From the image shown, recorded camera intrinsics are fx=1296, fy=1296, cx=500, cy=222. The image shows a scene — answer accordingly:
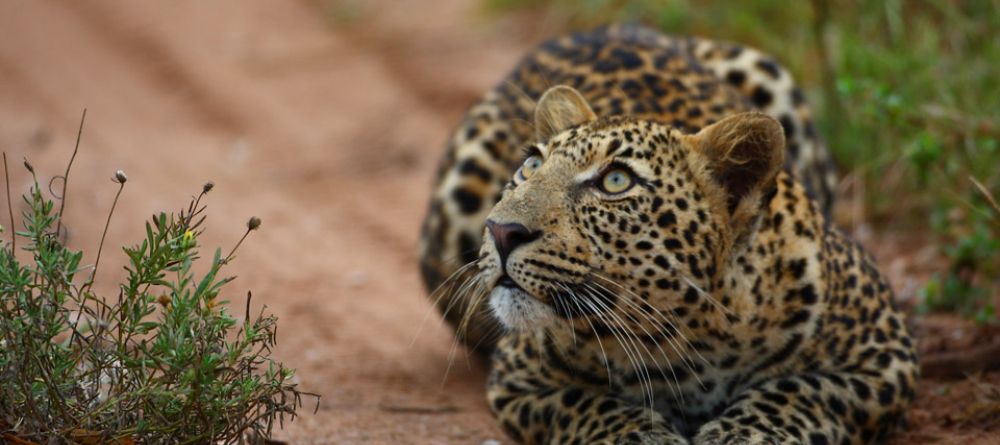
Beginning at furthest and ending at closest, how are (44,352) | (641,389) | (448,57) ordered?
(448,57) → (641,389) → (44,352)

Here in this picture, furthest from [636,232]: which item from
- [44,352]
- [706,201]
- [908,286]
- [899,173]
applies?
[899,173]

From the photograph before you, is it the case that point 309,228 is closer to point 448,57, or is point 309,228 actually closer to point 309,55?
point 448,57

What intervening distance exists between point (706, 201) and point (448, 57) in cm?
877

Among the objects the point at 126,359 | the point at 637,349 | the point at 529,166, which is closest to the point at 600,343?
the point at 637,349

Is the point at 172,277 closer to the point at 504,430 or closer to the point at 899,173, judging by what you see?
the point at 504,430

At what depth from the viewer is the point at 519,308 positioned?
190 inches

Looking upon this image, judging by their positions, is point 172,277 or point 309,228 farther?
point 309,228

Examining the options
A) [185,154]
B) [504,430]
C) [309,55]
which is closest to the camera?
[504,430]

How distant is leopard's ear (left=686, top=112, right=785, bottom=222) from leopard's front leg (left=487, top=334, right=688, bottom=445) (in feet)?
2.99

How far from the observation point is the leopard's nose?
4.71 metres

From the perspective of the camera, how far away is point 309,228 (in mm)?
10289

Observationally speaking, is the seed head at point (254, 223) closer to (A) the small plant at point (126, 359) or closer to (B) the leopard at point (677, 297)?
(A) the small plant at point (126, 359)

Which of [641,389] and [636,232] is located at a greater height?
[636,232]

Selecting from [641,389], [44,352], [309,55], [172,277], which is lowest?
[641,389]
